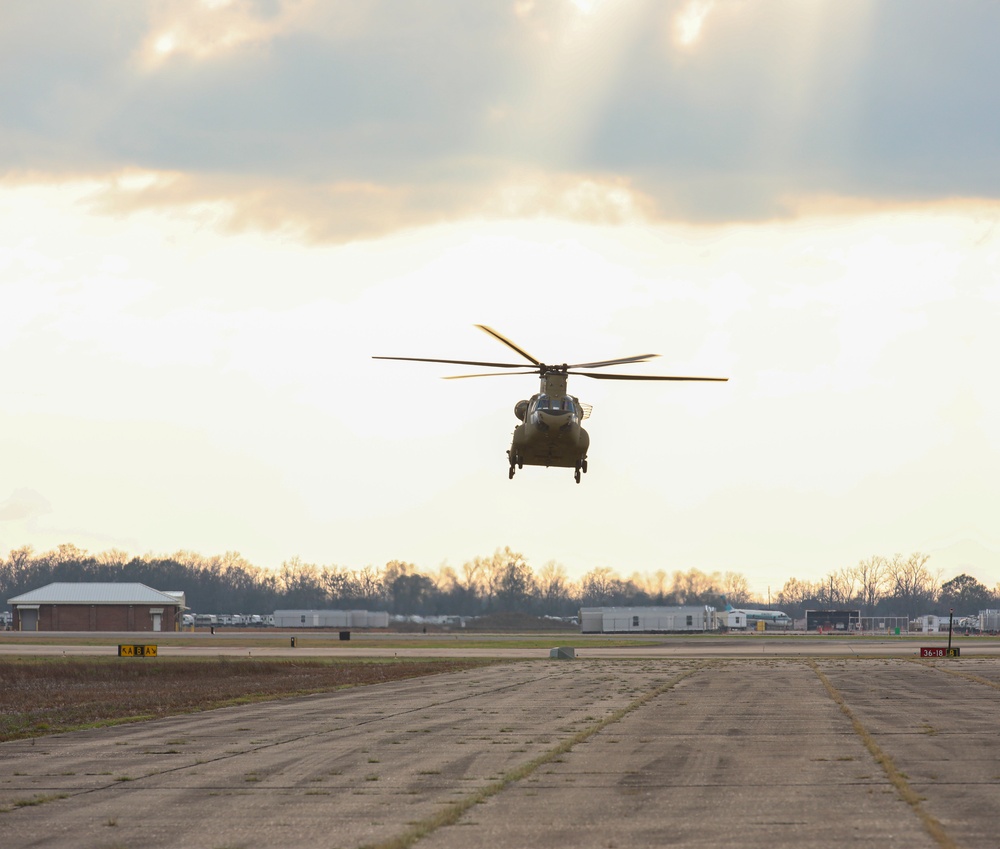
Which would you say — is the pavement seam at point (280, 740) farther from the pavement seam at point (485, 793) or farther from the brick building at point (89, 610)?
the brick building at point (89, 610)

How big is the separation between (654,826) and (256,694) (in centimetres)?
3361

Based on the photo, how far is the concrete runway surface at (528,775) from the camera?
1802 cm

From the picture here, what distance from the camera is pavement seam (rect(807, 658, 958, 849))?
17.2m

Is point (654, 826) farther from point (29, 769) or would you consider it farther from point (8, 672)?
point (8, 672)

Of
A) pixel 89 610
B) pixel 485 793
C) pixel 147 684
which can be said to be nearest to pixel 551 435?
pixel 485 793

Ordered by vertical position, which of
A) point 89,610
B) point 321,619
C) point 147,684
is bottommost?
point 147,684

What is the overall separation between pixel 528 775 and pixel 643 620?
12859 cm

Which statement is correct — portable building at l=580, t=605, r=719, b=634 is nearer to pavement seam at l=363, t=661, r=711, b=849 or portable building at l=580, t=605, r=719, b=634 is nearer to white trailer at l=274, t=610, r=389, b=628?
white trailer at l=274, t=610, r=389, b=628

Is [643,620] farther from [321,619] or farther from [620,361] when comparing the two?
[620,361]

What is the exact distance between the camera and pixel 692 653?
87.8 metres

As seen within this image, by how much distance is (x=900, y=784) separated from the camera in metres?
22.2

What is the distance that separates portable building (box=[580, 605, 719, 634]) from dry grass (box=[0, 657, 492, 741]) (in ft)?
242

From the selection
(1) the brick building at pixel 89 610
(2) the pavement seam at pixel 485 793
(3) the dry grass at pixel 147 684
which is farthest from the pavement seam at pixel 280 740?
(1) the brick building at pixel 89 610

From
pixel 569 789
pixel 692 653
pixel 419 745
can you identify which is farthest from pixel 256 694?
pixel 692 653
